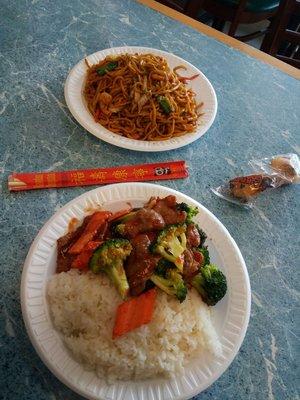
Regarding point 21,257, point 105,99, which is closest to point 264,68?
point 105,99

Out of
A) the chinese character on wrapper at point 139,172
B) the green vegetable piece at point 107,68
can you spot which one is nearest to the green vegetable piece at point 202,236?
the chinese character on wrapper at point 139,172

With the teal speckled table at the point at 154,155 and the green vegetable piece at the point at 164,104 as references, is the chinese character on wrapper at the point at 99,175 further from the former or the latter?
the green vegetable piece at the point at 164,104

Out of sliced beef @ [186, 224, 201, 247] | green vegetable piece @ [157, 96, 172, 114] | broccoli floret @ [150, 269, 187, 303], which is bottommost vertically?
broccoli floret @ [150, 269, 187, 303]

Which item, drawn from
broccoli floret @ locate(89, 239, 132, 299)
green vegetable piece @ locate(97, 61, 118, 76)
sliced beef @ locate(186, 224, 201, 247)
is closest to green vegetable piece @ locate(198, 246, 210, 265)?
sliced beef @ locate(186, 224, 201, 247)

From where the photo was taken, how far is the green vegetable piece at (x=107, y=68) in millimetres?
1729

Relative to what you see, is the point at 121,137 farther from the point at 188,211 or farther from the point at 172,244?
the point at 172,244

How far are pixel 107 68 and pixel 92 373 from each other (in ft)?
4.33

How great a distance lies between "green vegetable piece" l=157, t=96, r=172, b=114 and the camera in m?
1.70

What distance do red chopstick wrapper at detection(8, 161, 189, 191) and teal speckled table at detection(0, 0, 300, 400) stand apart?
3 cm

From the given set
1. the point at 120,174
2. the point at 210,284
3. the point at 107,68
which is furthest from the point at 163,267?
the point at 107,68

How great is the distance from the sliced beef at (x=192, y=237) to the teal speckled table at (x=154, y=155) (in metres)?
0.32

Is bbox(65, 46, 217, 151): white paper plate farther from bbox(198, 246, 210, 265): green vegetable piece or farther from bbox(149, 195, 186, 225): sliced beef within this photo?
bbox(198, 246, 210, 265): green vegetable piece

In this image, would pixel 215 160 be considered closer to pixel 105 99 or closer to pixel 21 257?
pixel 105 99

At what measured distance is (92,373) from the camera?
3.17 ft
